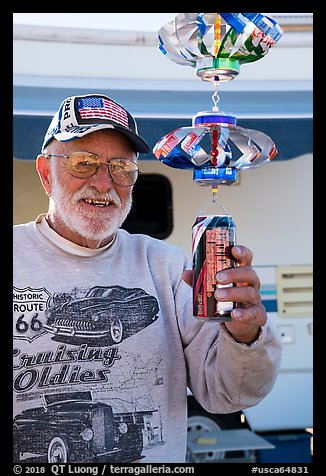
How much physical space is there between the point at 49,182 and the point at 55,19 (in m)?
2.21

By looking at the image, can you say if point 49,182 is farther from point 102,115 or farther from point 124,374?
point 124,374

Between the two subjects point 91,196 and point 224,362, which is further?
point 91,196

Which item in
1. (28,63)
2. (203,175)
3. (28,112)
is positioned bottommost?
(203,175)

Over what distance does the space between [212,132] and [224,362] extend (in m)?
0.67

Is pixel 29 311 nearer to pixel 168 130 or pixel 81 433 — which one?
pixel 81 433

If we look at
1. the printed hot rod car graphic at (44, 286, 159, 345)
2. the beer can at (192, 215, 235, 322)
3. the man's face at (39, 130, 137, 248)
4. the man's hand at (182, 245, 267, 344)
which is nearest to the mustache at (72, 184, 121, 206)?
the man's face at (39, 130, 137, 248)

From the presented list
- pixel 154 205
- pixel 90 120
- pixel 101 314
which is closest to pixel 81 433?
pixel 101 314

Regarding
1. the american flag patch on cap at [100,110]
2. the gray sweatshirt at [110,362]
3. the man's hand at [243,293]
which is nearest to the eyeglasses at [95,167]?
the american flag patch on cap at [100,110]

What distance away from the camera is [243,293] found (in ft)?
7.11

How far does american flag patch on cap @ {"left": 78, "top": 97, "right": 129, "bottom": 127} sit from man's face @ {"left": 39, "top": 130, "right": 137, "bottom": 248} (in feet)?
0.17

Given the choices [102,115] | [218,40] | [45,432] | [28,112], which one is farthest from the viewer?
[28,112]

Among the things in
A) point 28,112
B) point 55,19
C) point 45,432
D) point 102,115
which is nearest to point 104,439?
point 45,432

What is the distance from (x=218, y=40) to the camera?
224 cm

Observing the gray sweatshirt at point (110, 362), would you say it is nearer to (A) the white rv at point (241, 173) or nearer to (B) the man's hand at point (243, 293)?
(B) the man's hand at point (243, 293)
